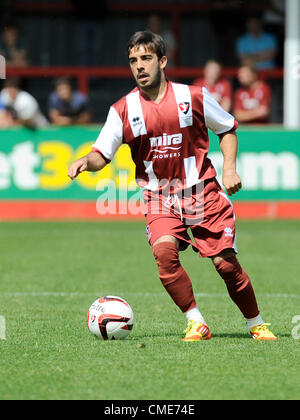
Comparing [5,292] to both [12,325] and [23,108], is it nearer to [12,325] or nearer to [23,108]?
[12,325]

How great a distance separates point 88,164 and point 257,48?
1240 centimetres

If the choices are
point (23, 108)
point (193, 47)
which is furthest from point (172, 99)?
point (193, 47)

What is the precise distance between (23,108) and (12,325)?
915 cm

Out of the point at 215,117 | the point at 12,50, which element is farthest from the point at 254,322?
the point at 12,50

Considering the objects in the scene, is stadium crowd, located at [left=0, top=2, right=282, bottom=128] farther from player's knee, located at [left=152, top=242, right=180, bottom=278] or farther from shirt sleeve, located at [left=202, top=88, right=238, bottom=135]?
player's knee, located at [left=152, top=242, right=180, bottom=278]

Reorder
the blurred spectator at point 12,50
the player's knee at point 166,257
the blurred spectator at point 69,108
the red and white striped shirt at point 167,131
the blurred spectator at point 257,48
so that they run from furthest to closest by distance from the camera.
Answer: the blurred spectator at point 12,50 → the blurred spectator at point 257,48 → the blurred spectator at point 69,108 → the red and white striped shirt at point 167,131 → the player's knee at point 166,257

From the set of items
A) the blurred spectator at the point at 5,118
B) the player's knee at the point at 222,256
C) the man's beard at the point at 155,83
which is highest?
the blurred spectator at the point at 5,118

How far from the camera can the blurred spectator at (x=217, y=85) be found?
1597 cm

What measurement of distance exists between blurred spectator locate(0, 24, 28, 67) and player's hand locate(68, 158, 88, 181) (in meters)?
12.4

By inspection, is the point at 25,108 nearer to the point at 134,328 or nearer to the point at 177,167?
the point at 134,328

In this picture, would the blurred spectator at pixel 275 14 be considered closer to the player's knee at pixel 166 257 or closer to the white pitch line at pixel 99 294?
the white pitch line at pixel 99 294

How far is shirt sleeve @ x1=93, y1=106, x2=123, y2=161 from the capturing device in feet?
19.8

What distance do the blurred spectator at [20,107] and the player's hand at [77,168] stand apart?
923cm

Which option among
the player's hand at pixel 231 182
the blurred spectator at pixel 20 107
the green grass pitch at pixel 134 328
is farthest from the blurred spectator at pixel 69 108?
the player's hand at pixel 231 182
